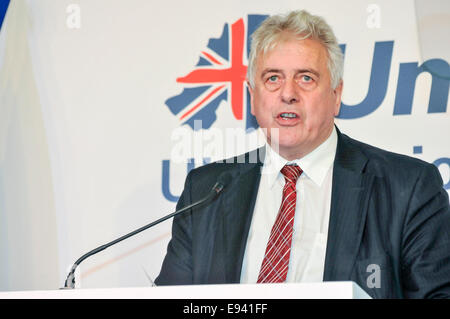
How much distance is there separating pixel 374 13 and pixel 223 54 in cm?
62

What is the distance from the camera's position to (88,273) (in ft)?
8.98

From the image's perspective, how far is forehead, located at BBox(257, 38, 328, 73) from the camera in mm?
2535

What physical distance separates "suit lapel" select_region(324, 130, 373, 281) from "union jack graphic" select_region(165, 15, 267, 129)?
48 cm

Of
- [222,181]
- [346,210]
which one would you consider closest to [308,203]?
[346,210]

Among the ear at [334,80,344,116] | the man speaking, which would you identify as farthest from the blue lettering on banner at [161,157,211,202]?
the ear at [334,80,344,116]

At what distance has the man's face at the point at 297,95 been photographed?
254 cm

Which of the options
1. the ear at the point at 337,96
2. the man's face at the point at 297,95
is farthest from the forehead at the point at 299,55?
the ear at the point at 337,96

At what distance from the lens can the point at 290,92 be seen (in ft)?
8.30

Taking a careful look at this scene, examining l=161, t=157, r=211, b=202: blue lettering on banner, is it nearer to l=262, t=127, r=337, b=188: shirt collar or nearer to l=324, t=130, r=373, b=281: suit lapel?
A: l=262, t=127, r=337, b=188: shirt collar

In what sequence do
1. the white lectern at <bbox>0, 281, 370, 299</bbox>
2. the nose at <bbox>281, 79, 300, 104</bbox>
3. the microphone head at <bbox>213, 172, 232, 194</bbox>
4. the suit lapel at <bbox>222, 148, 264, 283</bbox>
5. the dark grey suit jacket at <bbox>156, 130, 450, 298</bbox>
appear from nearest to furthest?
the white lectern at <bbox>0, 281, 370, 299</bbox> → the dark grey suit jacket at <bbox>156, 130, 450, 298</bbox> → the suit lapel at <bbox>222, 148, 264, 283</bbox> → the nose at <bbox>281, 79, 300, 104</bbox> → the microphone head at <bbox>213, 172, 232, 194</bbox>

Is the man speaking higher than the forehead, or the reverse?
the forehead

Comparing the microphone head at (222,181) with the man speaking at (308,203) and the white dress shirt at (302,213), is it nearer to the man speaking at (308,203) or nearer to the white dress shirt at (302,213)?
the man speaking at (308,203)

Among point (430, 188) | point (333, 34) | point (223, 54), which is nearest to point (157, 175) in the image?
point (223, 54)
